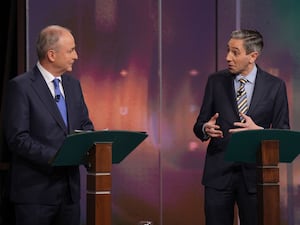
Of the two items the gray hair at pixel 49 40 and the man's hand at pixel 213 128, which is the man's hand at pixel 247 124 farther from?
the gray hair at pixel 49 40

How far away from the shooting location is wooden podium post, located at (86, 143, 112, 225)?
3721mm

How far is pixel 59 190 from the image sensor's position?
416 cm

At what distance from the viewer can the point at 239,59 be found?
4.65m

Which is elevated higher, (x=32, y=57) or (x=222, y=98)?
(x=32, y=57)

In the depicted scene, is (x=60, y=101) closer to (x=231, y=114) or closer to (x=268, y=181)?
(x=231, y=114)

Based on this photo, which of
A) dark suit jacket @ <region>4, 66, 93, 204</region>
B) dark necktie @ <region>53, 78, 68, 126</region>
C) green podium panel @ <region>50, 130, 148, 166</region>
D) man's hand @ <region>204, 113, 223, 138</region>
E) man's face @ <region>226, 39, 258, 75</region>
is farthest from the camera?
man's face @ <region>226, 39, 258, 75</region>

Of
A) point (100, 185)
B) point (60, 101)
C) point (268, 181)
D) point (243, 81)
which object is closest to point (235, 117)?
point (243, 81)

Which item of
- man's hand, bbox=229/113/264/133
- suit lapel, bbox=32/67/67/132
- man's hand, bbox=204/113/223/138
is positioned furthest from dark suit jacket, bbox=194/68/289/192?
suit lapel, bbox=32/67/67/132

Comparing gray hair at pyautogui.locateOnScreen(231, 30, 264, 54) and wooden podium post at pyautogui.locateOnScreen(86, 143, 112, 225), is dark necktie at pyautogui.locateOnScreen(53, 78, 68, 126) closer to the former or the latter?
wooden podium post at pyautogui.locateOnScreen(86, 143, 112, 225)

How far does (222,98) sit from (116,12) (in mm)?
1854

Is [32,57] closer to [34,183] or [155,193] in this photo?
[155,193]

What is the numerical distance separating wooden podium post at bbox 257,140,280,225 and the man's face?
749mm

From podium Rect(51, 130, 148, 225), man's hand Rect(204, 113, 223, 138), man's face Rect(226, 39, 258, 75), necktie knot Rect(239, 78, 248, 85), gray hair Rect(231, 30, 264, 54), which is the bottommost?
podium Rect(51, 130, 148, 225)

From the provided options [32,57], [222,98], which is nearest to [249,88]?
[222,98]
